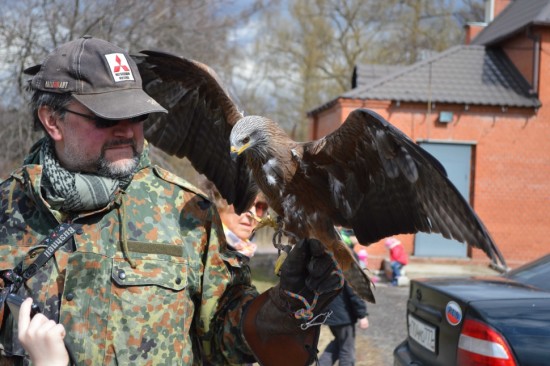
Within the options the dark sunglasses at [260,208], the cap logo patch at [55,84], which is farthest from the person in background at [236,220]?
the cap logo patch at [55,84]

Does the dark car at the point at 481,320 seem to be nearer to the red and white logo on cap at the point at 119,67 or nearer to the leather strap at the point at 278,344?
the leather strap at the point at 278,344

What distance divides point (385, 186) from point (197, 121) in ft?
4.76

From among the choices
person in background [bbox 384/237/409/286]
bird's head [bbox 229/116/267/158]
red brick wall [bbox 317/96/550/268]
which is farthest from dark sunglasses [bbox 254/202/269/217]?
red brick wall [bbox 317/96/550/268]

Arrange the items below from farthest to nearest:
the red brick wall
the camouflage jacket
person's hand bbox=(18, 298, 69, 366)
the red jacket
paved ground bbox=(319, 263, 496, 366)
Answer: the red brick wall, the red jacket, paved ground bbox=(319, 263, 496, 366), the camouflage jacket, person's hand bbox=(18, 298, 69, 366)

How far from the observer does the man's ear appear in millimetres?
2301

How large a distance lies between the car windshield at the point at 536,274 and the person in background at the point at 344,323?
4.74ft

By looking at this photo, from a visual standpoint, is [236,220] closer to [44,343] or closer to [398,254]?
[44,343]

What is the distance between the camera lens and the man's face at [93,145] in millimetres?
2244

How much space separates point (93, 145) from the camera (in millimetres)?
2258

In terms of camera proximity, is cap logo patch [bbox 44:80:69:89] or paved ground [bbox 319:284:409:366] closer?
cap logo patch [bbox 44:80:69:89]

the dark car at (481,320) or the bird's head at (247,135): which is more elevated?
the bird's head at (247,135)

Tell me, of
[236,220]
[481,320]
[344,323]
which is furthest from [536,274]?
[236,220]

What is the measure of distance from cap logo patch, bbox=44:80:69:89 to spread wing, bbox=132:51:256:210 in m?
1.58

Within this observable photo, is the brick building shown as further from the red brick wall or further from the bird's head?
the bird's head
